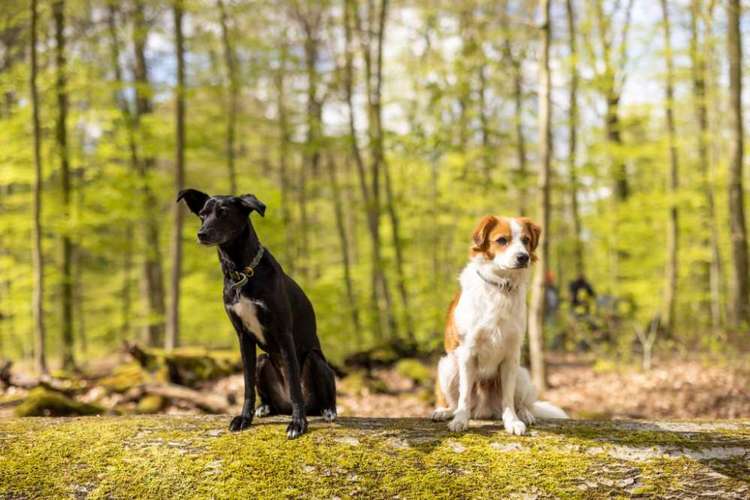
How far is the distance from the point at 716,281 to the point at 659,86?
6.08 metres

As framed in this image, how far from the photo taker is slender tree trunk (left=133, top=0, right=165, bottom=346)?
13.6 meters

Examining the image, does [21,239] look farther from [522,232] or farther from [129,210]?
[522,232]

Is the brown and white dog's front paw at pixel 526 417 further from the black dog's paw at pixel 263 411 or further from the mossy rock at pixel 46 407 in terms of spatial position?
the mossy rock at pixel 46 407

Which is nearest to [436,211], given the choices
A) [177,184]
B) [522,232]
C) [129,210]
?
[177,184]

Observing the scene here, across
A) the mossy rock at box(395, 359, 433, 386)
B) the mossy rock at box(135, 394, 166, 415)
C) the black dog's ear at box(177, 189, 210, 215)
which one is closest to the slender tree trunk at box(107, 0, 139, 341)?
the mossy rock at box(135, 394, 166, 415)

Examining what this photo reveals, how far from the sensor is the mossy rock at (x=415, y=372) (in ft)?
34.2

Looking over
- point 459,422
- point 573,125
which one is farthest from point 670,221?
point 459,422

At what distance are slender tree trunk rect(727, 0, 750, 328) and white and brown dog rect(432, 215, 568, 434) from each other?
1165 cm

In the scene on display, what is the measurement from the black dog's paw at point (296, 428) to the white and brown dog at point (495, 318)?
824mm

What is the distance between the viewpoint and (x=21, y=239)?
13.2 meters

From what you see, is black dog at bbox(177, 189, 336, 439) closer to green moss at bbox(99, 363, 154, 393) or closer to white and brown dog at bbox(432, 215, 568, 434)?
white and brown dog at bbox(432, 215, 568, 434)

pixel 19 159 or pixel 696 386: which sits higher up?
pixel 19 159

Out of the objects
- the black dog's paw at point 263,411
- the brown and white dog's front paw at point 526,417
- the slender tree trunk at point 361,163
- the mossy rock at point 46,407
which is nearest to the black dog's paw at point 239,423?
the black dog's paw at point 263,411

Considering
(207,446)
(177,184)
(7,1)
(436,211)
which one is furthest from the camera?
(436,211)
